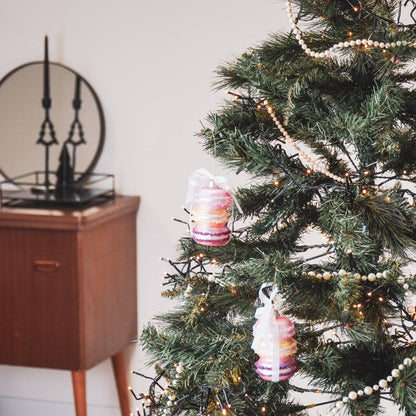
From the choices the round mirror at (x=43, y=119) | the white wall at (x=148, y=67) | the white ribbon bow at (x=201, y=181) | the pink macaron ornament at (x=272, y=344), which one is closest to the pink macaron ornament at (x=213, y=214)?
the white ribbon bow at (x=201, y=181)

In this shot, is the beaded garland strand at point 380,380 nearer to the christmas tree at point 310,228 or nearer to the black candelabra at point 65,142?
the christmas tree at point 310,228

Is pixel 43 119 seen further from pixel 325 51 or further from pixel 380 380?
pixel 380 380

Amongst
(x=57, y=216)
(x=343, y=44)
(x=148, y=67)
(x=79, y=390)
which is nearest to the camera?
(x=343, y=44)

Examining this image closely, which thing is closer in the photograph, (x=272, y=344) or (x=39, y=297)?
(x=272, y=344)

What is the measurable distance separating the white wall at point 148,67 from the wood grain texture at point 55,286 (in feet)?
0.74

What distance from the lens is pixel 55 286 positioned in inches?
103

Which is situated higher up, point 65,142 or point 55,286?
point 65,142

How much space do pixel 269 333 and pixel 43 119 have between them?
6.11ft

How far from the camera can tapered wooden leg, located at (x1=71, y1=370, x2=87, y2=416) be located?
2691mm

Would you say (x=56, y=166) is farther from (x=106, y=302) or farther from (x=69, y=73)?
(x=106, y=302)

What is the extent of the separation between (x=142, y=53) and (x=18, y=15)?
0.51 m

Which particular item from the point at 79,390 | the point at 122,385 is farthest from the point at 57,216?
the point at 122,385

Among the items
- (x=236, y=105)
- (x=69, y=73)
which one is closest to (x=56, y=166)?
(x=69, y=73)

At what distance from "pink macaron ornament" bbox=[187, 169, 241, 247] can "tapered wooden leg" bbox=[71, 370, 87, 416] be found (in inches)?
52.8
